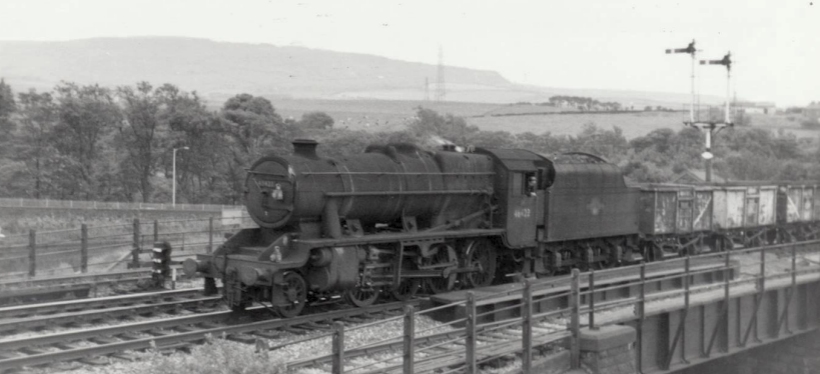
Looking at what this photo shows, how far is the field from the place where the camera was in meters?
51.4

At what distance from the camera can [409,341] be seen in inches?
367

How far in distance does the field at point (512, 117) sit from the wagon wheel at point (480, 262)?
28.2 m

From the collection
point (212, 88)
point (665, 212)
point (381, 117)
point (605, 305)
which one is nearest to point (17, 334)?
point (605, 305)

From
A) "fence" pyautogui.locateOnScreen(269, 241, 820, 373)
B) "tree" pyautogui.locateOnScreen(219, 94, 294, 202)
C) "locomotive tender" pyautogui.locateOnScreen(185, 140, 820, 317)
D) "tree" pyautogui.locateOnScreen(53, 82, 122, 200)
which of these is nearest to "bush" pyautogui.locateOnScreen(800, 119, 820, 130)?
"locomotive tender" pyautogui.locateOnScreen(185, 140, 820, 317)

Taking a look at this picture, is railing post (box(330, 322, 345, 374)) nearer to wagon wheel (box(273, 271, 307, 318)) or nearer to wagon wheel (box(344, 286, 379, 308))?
wagon wheel (box(273, 271, 307, 318))

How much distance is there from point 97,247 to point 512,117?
123 feet

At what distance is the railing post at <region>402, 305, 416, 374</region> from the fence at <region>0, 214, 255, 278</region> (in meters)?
10.1

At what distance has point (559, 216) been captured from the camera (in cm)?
1984

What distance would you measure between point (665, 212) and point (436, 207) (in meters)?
11.1

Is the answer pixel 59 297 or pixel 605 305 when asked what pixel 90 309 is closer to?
pixel 59 297

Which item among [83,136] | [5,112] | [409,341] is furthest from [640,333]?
[83,136]

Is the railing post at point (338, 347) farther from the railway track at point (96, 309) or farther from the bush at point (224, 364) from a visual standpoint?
the railway track at point (96, 309)

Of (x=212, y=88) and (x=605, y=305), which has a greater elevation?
(x=212, y=88)

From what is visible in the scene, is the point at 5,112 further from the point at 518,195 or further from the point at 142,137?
the point at 518,195
